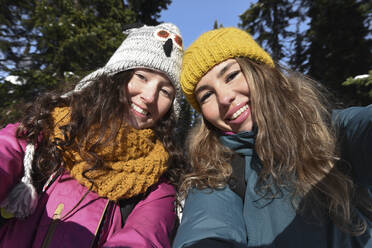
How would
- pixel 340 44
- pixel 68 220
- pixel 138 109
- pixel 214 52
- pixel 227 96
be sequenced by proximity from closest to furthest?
pixel 68 220
pixel 227 96
pixel 214 52
pixel 138 109
pixel 340 44

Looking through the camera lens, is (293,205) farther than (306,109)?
No

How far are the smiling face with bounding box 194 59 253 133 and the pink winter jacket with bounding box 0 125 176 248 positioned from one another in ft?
3.01

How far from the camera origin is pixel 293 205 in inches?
59.1

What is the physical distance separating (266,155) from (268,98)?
0.45 m

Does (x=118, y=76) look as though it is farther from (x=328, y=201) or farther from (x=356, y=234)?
(x=356, y=234)

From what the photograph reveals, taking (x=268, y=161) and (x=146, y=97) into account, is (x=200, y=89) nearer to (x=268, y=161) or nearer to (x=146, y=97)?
(x=146, y=97)

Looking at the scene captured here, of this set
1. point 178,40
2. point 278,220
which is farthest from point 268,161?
point 178,40

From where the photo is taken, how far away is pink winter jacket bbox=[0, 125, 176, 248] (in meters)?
1.41

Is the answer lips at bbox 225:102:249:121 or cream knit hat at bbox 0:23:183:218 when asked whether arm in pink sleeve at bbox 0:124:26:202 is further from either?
lips at bbox 225:102:249:121

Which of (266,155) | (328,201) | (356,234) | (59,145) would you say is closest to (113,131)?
(59,145)

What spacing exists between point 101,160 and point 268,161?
131 centimetres

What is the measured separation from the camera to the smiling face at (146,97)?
1979 millimetres

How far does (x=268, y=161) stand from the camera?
165 centimetres

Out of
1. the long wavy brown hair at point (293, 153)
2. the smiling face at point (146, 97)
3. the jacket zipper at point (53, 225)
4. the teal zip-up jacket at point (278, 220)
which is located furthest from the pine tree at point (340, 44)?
the jacket zipper at point (53, 225)
